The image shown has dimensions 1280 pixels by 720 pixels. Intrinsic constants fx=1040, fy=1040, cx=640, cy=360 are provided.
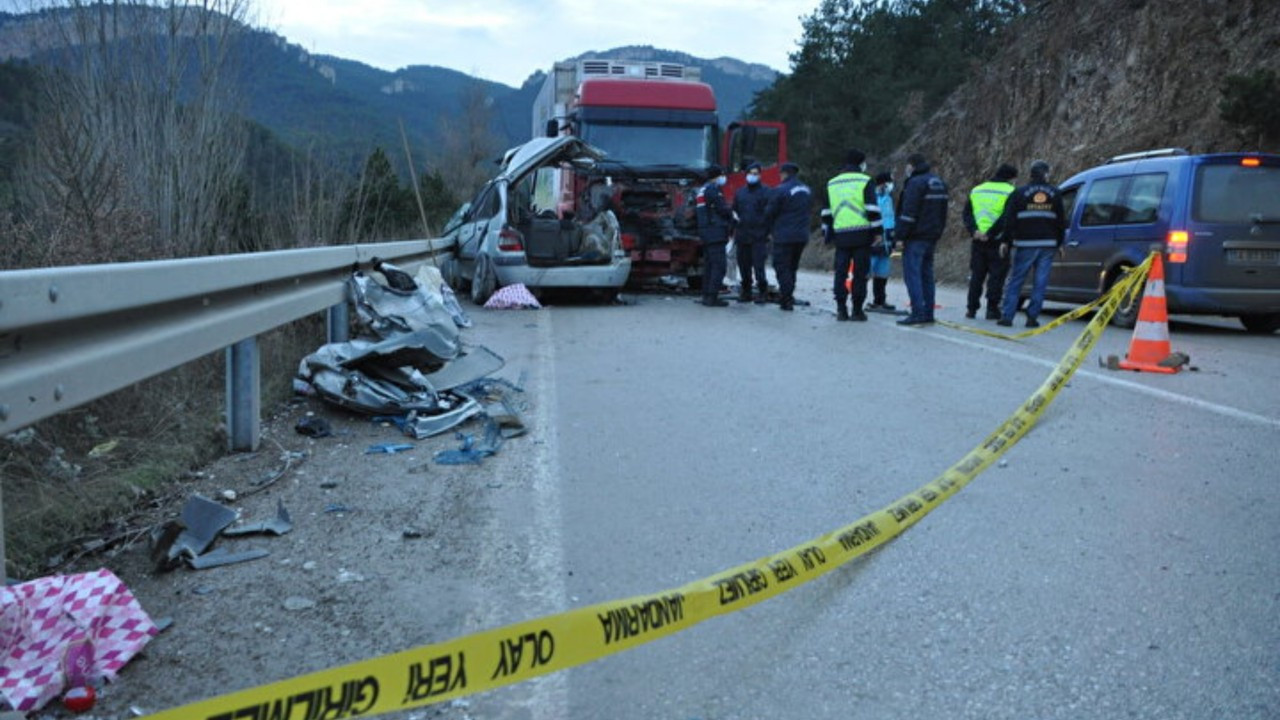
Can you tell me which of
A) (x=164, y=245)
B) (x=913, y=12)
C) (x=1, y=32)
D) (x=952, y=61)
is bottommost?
(x=164, y=245)

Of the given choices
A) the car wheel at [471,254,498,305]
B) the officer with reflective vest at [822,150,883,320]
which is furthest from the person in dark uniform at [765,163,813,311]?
the car wheel at [471,254,498,305]

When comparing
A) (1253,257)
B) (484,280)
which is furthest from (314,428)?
(1253,257)

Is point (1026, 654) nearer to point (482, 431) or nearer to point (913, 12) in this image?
point (482, 431)

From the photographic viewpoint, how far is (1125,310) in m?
11.5

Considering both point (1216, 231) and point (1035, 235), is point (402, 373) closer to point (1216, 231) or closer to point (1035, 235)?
point (1035, 235)

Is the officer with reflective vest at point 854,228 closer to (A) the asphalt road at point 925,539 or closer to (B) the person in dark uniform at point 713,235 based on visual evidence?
(B) the person in dark uniform at point 713,235

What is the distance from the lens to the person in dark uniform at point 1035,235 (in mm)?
11664

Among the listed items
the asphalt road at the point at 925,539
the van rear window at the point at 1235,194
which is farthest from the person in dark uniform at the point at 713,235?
the asphalt road at the point at 925,539

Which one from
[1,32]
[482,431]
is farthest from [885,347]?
[1,32]

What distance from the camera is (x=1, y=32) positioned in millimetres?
7496

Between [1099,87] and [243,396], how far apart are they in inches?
1052

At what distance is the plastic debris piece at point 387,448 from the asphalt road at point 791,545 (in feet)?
0.32

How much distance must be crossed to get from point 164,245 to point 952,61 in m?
42.7

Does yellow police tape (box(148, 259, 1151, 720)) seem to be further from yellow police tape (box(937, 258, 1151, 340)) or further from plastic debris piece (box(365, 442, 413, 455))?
yellow police tape (box(937, 258, 1151, 340))
